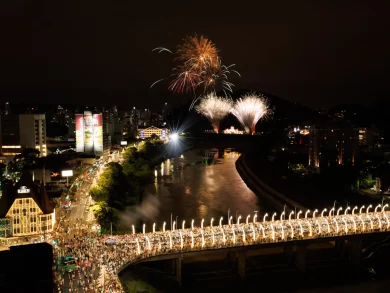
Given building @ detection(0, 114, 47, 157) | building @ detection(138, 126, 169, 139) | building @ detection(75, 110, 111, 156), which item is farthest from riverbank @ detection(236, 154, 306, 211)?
building @ detection(138, 126, 169, 139)

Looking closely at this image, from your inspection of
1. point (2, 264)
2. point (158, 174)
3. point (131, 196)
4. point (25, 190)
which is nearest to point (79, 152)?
point (158, 174)

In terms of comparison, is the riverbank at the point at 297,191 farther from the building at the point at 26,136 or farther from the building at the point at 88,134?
the building at the point at 26,136

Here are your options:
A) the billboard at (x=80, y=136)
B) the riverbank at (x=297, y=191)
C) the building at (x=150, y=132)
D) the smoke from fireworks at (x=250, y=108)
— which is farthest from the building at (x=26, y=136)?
the building at (x=150, y=132)

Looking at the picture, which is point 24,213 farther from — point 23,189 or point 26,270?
point 26,270

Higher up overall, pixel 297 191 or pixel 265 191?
pixel 297 191

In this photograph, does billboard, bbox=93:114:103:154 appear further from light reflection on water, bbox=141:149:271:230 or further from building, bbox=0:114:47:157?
light reflection on water, bbox=141:149:271:230

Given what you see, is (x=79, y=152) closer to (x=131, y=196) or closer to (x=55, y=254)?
(x=131, y=196)

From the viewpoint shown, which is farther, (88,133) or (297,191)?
(88,133)

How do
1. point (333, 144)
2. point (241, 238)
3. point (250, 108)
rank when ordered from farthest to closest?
point (250, 108) → point (333, 144) → point (241, 238)

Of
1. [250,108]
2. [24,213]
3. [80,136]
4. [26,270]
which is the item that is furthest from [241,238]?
[250,108]
